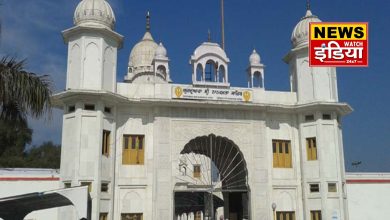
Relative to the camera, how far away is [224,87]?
2258 centimetres

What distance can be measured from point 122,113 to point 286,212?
939cm

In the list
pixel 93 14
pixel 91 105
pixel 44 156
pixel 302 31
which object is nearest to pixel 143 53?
pixel 44 156

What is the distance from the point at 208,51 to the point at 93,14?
19.3ft

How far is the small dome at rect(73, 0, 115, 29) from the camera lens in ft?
70.2

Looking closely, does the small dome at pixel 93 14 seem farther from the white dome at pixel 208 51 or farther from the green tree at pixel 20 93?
the green tree at pixel 20 93

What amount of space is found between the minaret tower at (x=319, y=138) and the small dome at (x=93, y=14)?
974 centimetres

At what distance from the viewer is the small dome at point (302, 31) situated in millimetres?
23953

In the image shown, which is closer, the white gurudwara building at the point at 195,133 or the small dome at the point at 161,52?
the white gurudwara building at the point at 195,133

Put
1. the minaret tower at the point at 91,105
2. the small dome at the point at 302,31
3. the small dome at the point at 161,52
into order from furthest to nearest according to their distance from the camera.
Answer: the small dome at the point at 161,52, the small dome at the point at 302,31, the minaret tower at the point at 91,105

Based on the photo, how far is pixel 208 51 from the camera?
75.7 ft

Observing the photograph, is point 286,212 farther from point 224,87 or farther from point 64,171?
point 64,171

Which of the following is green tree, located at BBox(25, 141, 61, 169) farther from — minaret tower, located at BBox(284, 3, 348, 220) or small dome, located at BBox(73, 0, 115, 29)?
minaret tower, located at BBox(284, 3, 348, 220)

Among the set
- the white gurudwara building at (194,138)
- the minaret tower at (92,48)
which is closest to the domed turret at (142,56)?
the white gurudwara building at (194,138)

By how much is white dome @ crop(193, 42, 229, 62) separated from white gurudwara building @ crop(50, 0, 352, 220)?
0.18ft
